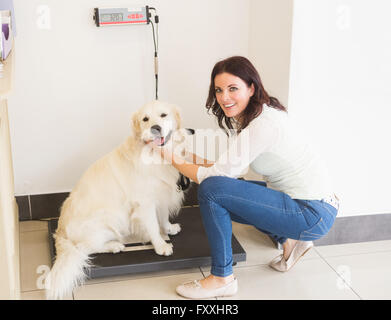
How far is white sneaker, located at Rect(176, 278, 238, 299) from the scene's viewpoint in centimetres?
215

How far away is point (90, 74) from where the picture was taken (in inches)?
111

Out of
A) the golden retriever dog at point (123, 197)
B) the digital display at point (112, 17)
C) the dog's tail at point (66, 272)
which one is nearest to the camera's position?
the dog's tail at point (66, 272)

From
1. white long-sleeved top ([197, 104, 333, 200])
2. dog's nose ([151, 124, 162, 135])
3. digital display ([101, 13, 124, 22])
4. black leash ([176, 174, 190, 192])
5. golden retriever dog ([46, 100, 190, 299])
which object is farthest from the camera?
digital display ([101, 13, 124, 22])

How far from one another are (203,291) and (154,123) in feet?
2.65

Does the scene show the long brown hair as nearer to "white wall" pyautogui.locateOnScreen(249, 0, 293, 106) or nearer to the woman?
the woman

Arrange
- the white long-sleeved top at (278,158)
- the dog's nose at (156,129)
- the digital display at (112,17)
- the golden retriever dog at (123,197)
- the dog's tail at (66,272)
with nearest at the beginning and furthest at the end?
1. the white long-sleeved top at (278,158)
2. the dog's tail at (66,272)
3. the dog's nose at (156,129)
4. the golden retriever dog at (123,197)
5. the digital display at (112,17)

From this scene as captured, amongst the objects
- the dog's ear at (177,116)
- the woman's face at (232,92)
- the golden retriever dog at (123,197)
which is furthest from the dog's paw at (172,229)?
the woman's face at (232,92)

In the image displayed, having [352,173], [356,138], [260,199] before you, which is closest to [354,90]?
[356,138]

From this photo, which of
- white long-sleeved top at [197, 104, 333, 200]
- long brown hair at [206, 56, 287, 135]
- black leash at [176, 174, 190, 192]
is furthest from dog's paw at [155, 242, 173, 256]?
long brown hair at [206, 56, 287, 135]

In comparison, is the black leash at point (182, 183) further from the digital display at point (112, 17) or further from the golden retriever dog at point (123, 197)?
the digital display at point (112, 17)

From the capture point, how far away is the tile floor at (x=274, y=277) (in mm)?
2199

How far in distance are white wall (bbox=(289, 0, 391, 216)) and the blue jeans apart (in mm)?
534

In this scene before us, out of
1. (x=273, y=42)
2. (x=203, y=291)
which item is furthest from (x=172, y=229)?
(x=273, y=42)
